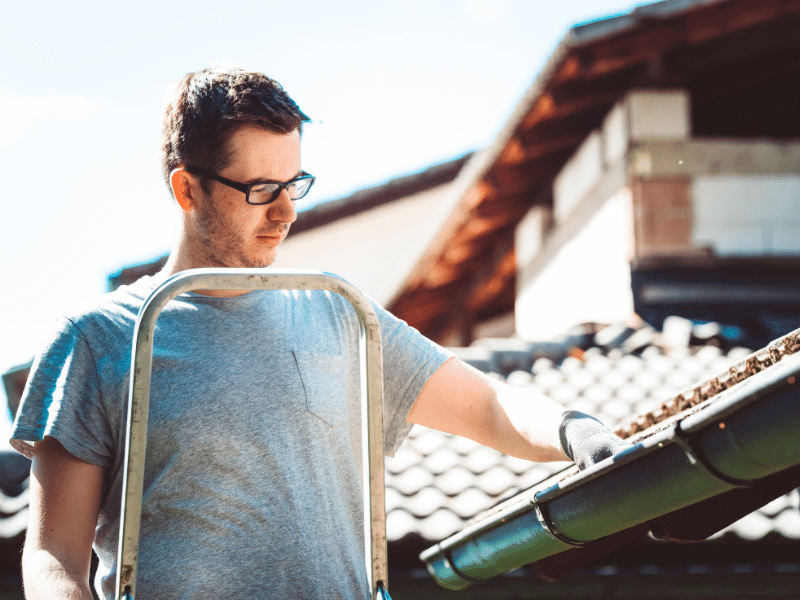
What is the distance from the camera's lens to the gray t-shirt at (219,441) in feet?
4.70

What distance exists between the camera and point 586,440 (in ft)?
4.34

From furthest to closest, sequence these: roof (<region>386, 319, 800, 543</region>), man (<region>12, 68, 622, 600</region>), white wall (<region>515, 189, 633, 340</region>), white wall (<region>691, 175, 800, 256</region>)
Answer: white wall (<region>515, 189, 633, 340</region>), white wall (<region>691, 175, 800, 256</region>), roof (<region>386, 319, 800, 543</region>), man (<region>12, 68, 622, 600</region>)

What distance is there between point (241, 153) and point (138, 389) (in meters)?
0.60

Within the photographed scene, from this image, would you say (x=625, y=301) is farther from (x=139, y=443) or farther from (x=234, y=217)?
(x=139, y=443)

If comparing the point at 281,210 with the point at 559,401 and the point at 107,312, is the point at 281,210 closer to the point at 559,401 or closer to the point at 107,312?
the point at 107,312

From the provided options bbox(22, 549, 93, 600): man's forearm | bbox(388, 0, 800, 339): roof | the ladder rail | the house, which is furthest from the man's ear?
bbox(388, 0, 800, 339): roof

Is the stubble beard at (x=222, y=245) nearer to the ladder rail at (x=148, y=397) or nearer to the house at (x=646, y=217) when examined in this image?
the ladder rail at (x=148, y=397)

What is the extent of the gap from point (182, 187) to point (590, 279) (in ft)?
22.1

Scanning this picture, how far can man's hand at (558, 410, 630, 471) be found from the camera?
128cm

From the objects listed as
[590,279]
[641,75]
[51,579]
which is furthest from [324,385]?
[590,279]

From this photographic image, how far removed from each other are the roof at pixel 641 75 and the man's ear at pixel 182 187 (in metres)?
5.40

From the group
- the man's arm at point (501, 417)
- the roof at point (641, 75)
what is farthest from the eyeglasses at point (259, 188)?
the roof at point (641, 75)

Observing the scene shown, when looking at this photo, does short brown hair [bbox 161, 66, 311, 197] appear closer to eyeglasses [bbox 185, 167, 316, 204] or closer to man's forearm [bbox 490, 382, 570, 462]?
eyeglasses [bbox 185, 167, 316, 204]

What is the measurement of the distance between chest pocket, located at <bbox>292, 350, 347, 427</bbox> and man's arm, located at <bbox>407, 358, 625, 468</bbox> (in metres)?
0.21
